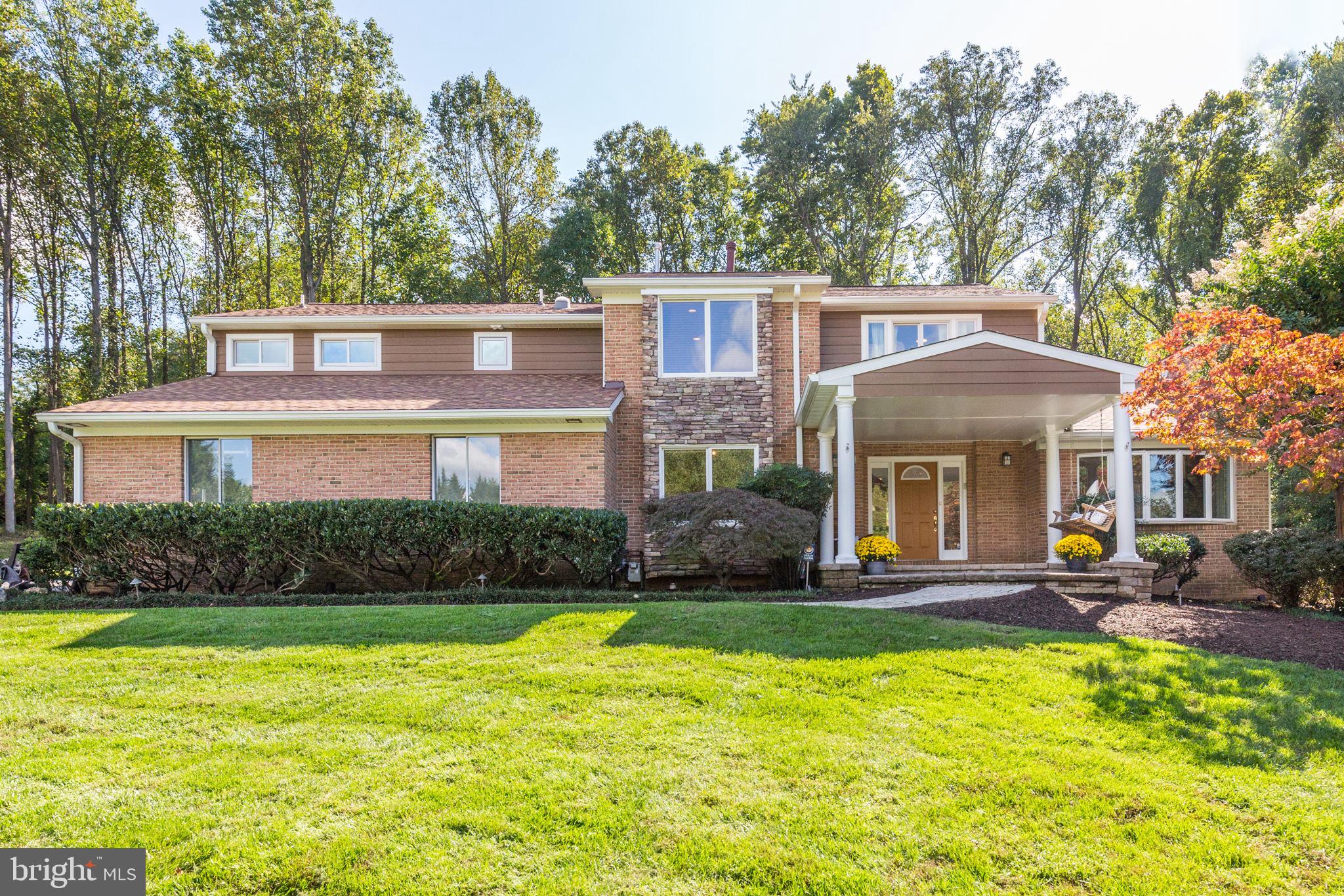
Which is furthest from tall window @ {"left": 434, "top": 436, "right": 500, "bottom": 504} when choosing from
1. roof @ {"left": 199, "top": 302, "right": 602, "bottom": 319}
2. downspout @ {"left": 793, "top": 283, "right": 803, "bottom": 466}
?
downspout @ {"left": 793, "top": 283, "right": 803, "bottom": 466}

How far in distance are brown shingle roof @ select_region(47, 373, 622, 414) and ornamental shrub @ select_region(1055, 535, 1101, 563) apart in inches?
296

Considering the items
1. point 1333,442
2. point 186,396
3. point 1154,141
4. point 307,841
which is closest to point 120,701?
point 307,841

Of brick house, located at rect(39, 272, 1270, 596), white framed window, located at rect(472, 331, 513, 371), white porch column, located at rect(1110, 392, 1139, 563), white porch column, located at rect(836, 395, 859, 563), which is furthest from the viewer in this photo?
white framed window, located at rect(472, 331, 513, 371)

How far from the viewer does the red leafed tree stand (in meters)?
7.05

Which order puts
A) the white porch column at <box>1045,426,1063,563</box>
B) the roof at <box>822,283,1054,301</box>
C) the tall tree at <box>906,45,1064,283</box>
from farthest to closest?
1. the tall tree at <box>906,45,1064,283</box>
2. the roof at <box>822,283,1054,301</box>
3. the white porch column at <box>1045,426,1063,563</box>

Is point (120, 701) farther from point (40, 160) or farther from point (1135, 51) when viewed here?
point (40, 160)

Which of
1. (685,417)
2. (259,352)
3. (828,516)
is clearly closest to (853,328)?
(685,417)

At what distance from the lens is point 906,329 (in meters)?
14.2

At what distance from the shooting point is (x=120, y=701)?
190 inches

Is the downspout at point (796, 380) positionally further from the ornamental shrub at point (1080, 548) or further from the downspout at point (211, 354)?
the downspout at point (211, 354)

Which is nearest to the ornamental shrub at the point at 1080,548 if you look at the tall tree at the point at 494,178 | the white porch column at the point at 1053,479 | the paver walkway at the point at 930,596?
the paver walkway at the point at 930,596

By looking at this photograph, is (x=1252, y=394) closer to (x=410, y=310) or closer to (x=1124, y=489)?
(x=1124, y=489)

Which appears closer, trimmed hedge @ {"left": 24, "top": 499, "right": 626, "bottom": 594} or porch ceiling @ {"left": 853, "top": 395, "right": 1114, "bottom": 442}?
trimmed hedge @ {"left": 24, "top": 499, "right": 626, "bottom": 594}

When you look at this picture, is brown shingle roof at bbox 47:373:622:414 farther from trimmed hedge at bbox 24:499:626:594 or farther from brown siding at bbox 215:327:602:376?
trimmed hedge at bbox 24:499:626:594
